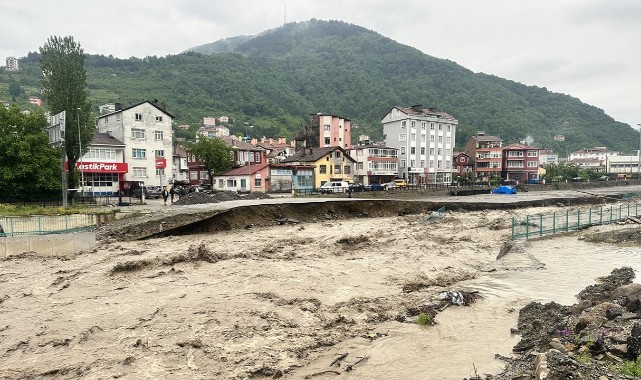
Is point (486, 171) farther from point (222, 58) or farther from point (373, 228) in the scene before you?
point (222, 58)

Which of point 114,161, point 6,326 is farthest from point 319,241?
point 114,161

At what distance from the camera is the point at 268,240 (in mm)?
23484

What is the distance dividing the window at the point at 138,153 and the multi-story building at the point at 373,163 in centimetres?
3636

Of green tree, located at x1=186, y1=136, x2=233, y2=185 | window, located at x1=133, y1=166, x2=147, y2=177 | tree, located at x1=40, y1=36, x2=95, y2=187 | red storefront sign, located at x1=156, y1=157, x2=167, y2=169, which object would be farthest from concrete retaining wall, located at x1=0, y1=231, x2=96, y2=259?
green tree, located at x1=186, y1=136, x2=233, y2=185

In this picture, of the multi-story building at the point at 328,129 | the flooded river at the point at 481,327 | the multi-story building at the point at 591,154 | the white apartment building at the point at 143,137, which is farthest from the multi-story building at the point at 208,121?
the flooded river at the point at 481,327

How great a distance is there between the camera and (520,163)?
92.8 m

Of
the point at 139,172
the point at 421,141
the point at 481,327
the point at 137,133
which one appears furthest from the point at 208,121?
the point at 481,327

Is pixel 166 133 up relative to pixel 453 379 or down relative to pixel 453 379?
up

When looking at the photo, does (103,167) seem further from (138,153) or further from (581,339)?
(581,339)

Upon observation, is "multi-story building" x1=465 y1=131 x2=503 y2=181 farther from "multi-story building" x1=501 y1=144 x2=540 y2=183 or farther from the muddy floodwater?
the muddy floodwater

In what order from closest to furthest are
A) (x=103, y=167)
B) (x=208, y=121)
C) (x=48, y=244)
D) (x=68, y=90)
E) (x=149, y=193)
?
1. (x=48, y=244)
2. (x=68, y=90)
3. (x=103, y=167)
4. (x=149, y=193)
5. (x=208, y=121)

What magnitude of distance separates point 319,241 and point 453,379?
54.5 ft

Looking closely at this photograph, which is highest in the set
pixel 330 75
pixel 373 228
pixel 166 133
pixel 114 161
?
pixel 330 75

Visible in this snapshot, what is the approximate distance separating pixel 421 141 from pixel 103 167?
60.0 metres
